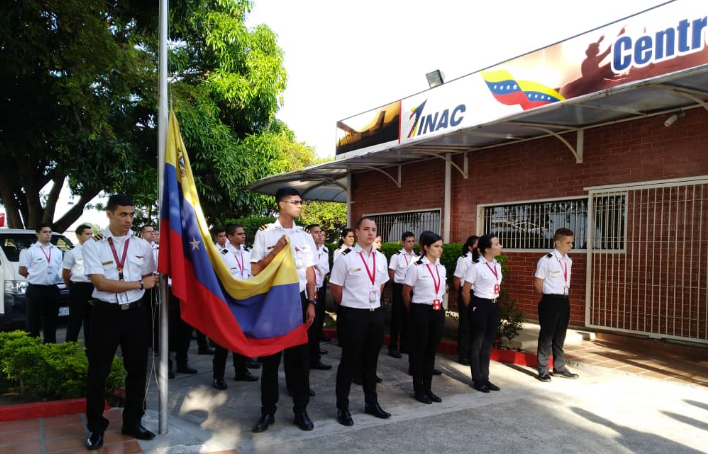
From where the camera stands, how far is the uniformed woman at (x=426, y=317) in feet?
18.1

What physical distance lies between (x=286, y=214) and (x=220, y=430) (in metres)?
1.94

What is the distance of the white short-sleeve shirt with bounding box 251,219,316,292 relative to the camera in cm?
482

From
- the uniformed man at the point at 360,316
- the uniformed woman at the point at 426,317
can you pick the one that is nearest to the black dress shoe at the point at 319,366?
the uniformed woman at the point at 426,317

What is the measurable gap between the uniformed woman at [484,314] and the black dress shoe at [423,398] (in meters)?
0.74

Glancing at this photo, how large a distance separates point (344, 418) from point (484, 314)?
209cm

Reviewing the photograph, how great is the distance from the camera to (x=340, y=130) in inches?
602

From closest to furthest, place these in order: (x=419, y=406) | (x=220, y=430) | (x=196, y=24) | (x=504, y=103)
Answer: (x=220, y=430), (x=419, y=406), (x=504, y=103), (x=196, y=24)

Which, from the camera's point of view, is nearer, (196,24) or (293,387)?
(293,387)

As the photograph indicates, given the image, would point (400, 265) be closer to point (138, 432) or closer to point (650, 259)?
point (650, 259)

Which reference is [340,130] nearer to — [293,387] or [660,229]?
[660,229]

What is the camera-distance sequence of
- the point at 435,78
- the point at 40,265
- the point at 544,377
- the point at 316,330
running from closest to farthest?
1. the point at 544,377
2. the point at 316,330
3. the point at 40,265
4. the point at 435,78

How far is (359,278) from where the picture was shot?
16.4 ft

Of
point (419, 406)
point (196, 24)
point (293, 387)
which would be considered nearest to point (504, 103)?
point (419, 406)

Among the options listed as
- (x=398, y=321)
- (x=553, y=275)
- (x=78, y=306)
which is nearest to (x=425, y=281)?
(x=553, y=275)
